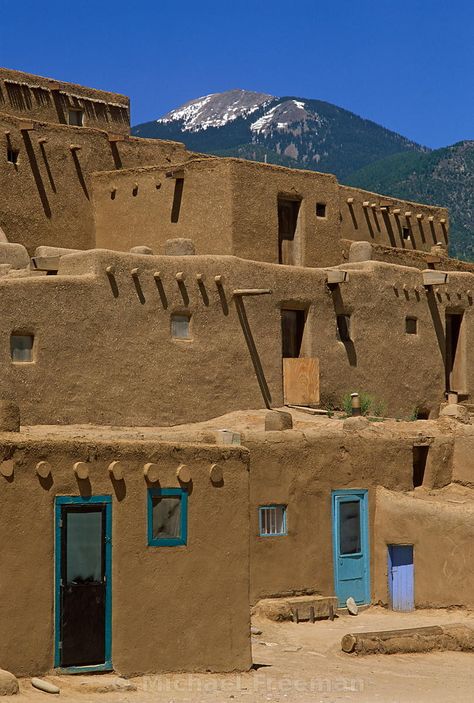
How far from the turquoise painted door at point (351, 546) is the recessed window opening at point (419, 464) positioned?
1840 mm

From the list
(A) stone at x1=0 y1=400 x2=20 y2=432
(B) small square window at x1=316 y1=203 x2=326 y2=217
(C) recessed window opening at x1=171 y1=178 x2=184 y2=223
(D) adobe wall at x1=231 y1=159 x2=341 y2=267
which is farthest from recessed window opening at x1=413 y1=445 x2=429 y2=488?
(A) stone at x1=0 y1=400 x2=20 y2=432

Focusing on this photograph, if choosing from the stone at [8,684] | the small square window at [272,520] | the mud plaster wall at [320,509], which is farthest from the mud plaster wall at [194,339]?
the stone at [8,684]

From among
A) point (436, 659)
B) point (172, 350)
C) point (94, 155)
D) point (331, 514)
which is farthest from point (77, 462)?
point (94, 155)

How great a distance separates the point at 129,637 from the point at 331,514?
285 inches

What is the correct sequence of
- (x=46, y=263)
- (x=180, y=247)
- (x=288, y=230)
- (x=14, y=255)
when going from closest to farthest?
1. (x=46, y=263)
2. (x=14, y=255)
3. (x=180, y=247)
4. (x=288, y=230)

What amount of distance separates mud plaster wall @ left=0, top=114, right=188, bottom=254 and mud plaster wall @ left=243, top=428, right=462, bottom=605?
32.2ft

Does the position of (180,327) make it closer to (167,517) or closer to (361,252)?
(361,252)

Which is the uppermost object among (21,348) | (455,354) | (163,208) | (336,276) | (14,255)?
(163,208)

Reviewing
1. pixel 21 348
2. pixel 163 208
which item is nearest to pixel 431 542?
pixel 21 348

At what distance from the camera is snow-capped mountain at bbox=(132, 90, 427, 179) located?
17375 centimetres

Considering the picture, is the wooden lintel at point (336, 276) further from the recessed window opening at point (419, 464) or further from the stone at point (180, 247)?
the recessed window opening at point (419, 464)

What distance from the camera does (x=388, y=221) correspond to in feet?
109

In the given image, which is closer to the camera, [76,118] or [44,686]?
[44,686]

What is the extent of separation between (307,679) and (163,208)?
1519 centimetres
